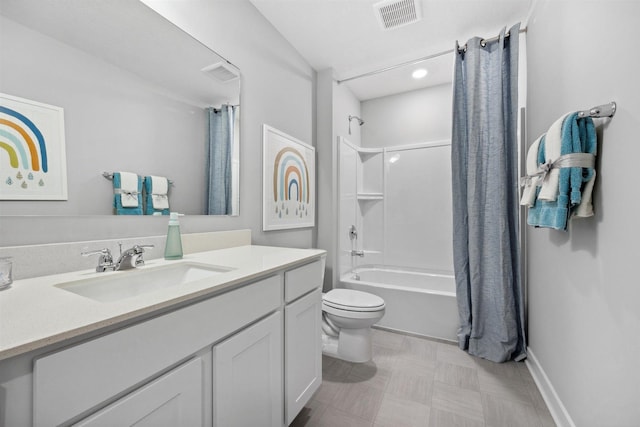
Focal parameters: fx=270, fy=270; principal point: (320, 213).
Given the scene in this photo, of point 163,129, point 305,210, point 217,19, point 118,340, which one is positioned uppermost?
point 217,19

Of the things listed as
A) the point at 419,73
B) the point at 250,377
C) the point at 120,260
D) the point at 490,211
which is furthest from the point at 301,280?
the point at 419,73

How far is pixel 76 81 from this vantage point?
37.8 inches

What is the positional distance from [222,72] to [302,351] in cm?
155

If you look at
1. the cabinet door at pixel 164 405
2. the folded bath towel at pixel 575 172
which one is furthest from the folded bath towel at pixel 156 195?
the folded bath towel at pixel 575 172

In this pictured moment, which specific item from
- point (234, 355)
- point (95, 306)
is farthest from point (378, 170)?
point (95, 306)

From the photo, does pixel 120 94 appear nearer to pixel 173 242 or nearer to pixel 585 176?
pixel 173 242

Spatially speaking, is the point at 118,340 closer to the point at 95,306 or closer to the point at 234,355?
the point at 95,306

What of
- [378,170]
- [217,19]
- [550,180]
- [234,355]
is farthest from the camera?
[378,170]

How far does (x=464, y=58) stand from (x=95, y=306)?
8.80ft

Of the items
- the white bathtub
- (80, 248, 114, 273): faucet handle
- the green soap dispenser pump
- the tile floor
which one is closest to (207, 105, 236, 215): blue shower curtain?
the green soap dispenser pump

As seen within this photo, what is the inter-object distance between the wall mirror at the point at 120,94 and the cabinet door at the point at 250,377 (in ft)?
2.39

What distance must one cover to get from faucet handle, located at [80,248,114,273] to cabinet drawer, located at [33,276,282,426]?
1.54ft

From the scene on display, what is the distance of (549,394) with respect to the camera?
57.0 inches

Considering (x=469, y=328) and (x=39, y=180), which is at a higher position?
(x=39, y=180)
